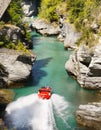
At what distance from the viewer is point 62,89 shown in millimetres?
49844

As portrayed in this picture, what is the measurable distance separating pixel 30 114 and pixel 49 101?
193 inches

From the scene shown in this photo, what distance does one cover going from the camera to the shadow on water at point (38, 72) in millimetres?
53469

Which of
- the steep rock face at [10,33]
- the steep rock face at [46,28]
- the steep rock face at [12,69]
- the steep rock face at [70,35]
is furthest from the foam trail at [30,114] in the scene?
the steep rock face at [46,28]

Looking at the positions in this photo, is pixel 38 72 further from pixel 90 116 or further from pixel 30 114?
pixel 90 116

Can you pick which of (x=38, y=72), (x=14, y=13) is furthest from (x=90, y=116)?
(x=14, y=13)

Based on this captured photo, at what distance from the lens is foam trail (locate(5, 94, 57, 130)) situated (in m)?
38.6

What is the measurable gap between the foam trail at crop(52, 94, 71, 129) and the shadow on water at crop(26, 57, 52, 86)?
6.90 meters

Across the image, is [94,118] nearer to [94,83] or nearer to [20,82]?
[94,83]

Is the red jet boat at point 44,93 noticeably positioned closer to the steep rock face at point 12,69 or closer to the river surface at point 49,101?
the river surface at point 49,101

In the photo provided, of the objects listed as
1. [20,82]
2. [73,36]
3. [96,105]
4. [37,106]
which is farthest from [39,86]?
[73,36]

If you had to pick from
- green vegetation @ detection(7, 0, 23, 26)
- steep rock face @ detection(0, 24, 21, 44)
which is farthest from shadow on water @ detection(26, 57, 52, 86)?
green vegetation @ detection(7, 0, 23, 26)

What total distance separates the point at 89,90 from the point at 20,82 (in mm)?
10446

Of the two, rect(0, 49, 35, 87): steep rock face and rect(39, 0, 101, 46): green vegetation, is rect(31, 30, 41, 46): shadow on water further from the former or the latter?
rect(0, 49, 35, 87): steep rock face

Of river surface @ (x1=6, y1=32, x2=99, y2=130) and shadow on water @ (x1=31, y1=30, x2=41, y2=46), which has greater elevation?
river surface @ (x1=6, y1=32, x2=99, y2=130)
